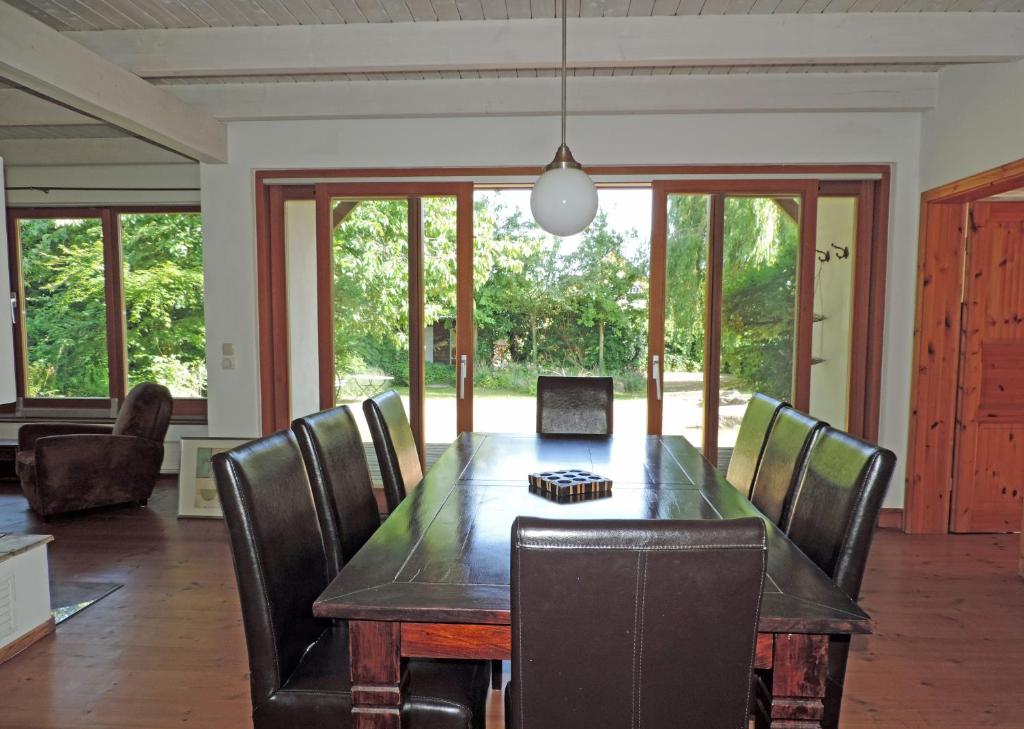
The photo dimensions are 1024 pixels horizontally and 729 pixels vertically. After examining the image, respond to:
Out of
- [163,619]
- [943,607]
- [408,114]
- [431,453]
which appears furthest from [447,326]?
[943,607]

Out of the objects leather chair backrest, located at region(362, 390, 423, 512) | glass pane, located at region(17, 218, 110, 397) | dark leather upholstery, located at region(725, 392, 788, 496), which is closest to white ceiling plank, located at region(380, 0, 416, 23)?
leather chair backrest, located at region(362, 390, 423, 512)

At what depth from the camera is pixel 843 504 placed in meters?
1.70

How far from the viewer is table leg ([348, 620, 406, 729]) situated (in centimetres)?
135

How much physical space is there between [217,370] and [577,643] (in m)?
3.90

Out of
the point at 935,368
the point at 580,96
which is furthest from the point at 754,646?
the point at 935,368

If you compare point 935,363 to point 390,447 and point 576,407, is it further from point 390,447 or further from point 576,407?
point 390,447

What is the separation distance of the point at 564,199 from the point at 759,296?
2418mm

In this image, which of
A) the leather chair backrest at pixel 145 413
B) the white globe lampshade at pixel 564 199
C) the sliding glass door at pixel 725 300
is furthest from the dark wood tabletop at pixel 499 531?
the leather chair backrest at pixel 145 413

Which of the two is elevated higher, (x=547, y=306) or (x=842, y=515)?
(x=547, y=306)

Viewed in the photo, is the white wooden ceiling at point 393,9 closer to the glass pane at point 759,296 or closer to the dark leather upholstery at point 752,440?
the glass pane at point 759,296

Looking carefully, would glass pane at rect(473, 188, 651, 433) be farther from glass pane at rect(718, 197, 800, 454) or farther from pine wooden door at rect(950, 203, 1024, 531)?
pine wooden door at rect(950, 203, 1024, 531)

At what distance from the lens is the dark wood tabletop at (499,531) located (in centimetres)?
131

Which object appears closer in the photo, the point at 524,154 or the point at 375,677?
the point at 375,677

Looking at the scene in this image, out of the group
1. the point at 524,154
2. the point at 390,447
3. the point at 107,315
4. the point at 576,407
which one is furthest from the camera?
the point at 107,315
